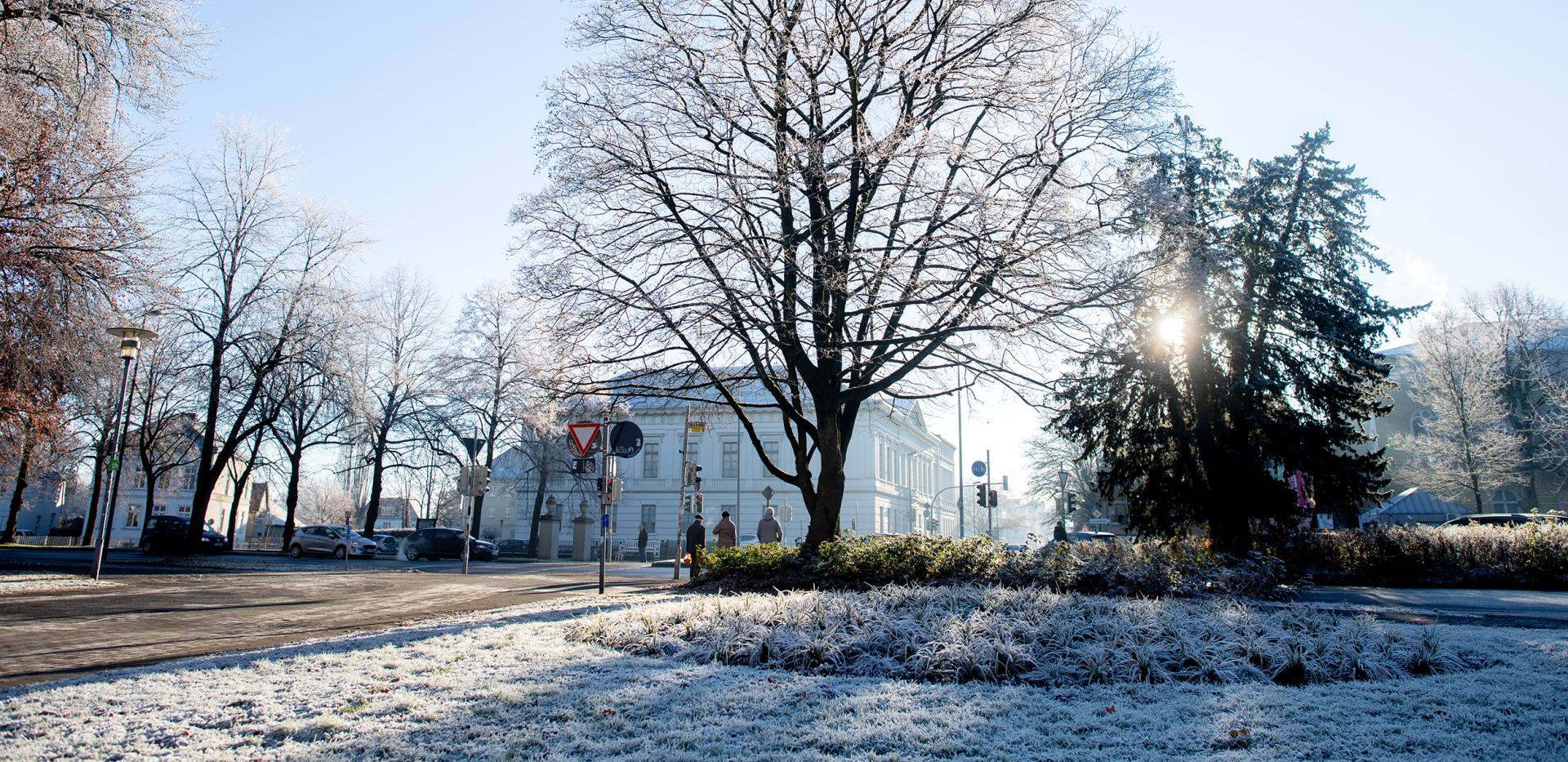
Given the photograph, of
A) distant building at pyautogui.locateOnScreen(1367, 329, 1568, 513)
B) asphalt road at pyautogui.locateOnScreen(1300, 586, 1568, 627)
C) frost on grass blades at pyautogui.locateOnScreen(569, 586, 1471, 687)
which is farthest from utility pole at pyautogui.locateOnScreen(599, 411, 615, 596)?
distant building at pyautogui.locateOnScreen(1367, 329, 1568, 513)

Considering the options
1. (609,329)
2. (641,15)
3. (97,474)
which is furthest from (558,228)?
(97,474)

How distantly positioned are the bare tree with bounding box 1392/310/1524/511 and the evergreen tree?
20669 millimetres

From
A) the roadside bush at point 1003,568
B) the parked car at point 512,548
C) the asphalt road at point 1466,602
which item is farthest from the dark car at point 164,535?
the asphalt road at point 1466,602

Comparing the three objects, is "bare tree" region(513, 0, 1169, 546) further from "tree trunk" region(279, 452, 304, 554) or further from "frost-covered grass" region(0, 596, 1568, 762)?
"tree trunk" region(279, 452, 304, 554)

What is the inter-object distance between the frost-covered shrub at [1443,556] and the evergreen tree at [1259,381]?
62.3 inches

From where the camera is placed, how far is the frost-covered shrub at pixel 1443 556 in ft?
51.7

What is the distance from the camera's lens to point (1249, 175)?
72.5 ft

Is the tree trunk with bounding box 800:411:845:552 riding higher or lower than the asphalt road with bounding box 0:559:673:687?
higher

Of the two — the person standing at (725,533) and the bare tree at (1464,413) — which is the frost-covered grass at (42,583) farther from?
the bare tree at (1464,413)

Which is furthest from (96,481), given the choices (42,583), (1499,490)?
(1499,490)

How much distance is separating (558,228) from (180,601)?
7312mm

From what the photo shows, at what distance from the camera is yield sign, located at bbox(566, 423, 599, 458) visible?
12969 mm

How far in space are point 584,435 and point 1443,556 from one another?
650 inches

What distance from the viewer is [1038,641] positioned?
5.96 meters
